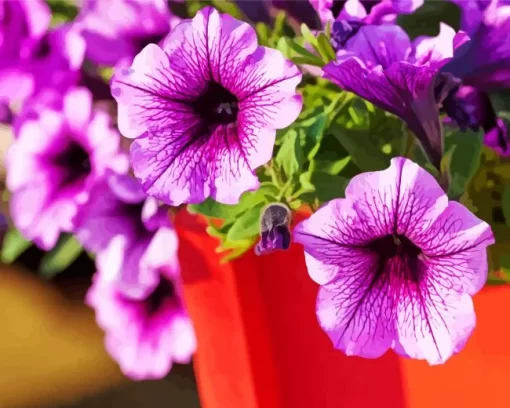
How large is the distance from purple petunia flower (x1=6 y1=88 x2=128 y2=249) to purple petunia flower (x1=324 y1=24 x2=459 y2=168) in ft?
0.56

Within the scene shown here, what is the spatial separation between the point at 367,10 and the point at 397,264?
0.14m

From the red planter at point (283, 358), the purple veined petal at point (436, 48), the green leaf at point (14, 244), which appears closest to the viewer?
the purple veined petal at point (436, 48)

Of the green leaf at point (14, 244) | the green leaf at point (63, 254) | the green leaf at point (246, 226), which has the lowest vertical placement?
the green leaf at point (63, 254)

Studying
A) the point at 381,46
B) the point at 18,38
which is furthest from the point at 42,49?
the point at 381,46

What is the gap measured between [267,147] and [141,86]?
6 cm

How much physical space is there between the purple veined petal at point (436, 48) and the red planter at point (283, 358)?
140 mm

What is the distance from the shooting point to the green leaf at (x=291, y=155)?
0.33 metres

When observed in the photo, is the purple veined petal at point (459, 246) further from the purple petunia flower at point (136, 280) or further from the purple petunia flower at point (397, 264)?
the purple petunia flower at point (136, 280)

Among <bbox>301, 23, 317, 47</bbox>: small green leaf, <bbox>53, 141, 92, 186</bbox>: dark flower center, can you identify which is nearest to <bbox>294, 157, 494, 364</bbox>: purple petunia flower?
<bbox>301, 23, 317, 47</bbox>: small green leaf

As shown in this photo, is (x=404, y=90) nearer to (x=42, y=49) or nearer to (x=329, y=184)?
(x=329, y=184)

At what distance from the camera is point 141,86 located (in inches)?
10.9

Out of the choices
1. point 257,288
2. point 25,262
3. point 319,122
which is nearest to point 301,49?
point 319,122

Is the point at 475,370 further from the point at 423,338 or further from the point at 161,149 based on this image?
the point at 161,149

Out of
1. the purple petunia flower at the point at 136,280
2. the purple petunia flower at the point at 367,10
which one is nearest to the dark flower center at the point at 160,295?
the purple petunia flower at the point at 136,280
